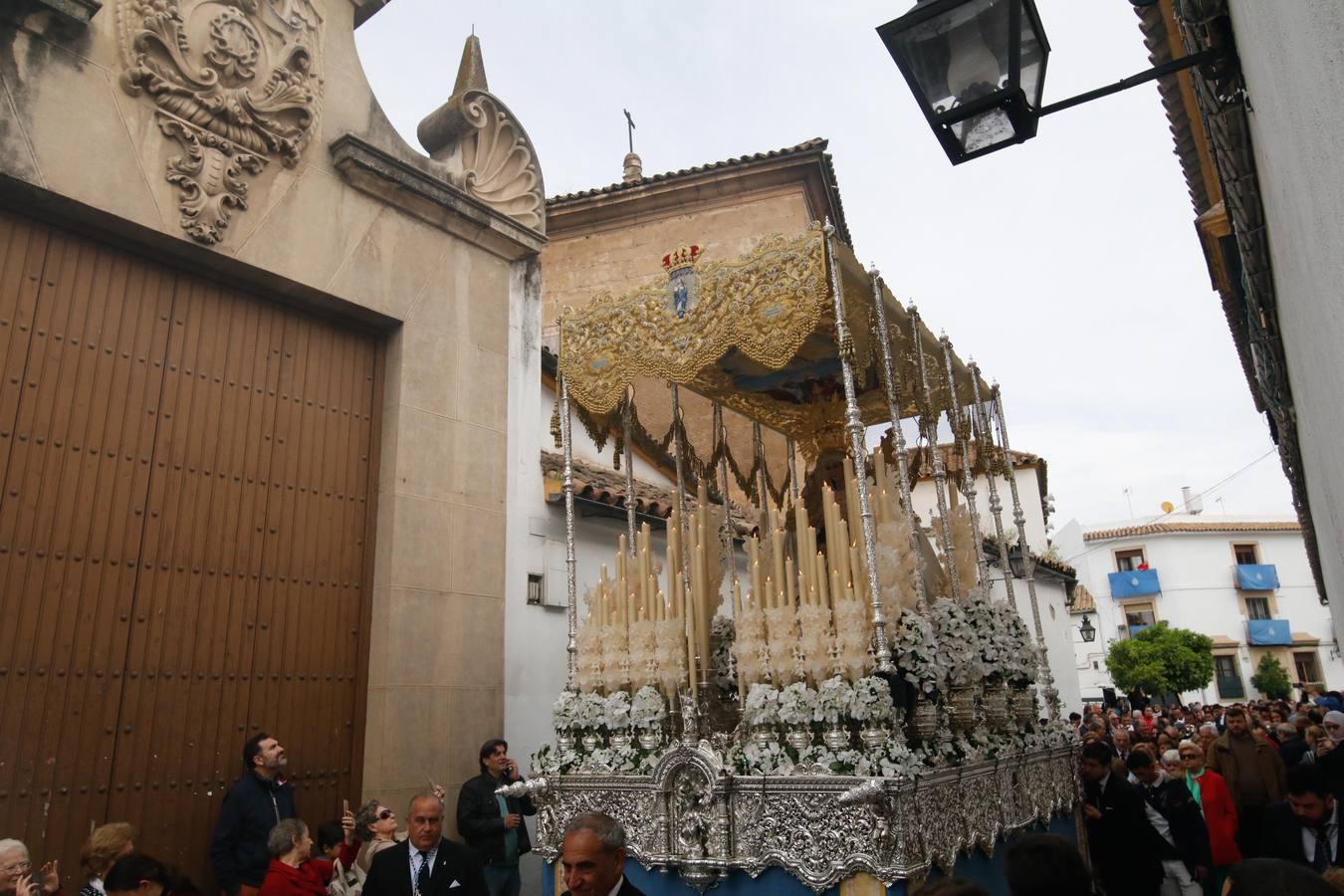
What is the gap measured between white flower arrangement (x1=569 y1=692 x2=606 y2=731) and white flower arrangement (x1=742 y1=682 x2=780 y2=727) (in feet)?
3.38

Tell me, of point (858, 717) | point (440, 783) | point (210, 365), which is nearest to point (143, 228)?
point (210, 365)

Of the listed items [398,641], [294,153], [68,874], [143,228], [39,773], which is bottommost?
[68,874]

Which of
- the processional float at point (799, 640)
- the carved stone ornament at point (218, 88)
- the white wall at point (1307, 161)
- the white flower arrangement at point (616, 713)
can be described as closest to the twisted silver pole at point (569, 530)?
the processional float at point (799, 640)

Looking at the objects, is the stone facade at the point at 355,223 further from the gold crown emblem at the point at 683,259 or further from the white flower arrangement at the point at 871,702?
the white flower arrangement at the point at 871,702

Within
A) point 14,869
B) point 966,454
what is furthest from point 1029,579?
point 14,869

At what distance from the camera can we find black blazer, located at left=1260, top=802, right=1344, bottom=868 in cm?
486

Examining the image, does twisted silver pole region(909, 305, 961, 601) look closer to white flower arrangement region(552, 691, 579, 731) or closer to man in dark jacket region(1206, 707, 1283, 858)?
man in dark jacket region(1206, 707, 1283, 858)

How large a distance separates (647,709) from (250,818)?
7.53 ft

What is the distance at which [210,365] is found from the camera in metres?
5.89

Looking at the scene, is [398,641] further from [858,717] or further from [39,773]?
[858,717]

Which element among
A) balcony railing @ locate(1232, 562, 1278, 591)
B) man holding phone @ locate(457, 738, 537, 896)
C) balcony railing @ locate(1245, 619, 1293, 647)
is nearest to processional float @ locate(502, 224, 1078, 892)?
man holding phone @ locate(457, 738, 537, 896)

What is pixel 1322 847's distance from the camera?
4.70m

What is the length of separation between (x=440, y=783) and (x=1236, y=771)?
5885mm

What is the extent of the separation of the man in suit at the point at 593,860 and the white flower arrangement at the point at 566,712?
2.98 metres
